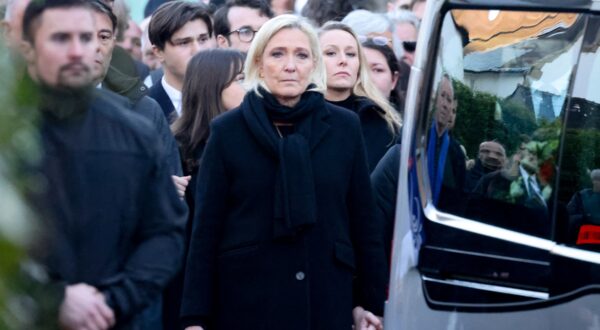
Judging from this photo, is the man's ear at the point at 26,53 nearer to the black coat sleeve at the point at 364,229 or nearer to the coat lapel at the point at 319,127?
the coat lapel at the point at 319,127

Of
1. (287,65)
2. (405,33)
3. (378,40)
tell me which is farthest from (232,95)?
(405,33)

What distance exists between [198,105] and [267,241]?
1.39 meters

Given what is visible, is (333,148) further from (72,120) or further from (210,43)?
(210,43)

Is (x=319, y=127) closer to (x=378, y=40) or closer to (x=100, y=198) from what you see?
(x=100, y=198)

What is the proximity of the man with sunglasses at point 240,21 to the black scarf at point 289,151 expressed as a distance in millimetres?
3131

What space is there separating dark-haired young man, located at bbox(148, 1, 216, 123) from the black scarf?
1.97 meters

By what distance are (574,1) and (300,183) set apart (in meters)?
1.27

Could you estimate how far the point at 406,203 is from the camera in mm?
5129

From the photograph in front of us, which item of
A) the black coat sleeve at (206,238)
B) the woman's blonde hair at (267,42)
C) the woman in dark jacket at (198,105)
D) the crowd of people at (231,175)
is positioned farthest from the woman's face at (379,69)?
the black coat sleeve at (206,238)

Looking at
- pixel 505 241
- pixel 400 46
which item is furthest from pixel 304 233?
pixel 400 46

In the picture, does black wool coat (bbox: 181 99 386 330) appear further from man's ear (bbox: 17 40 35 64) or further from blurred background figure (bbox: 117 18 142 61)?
blurred background figure (bbox: 117 18 142 61)

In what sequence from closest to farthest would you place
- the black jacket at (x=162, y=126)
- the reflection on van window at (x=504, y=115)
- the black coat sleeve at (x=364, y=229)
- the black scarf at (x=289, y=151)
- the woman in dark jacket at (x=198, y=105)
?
the reflection on van window at (x=504, y=115)
the black scarf at (x=289, y=151)
the black coat sleeve at (x=364, y=229)
the black jacket at (x=162, y=126)
the woman in dark jacket at (x=198, y=105)

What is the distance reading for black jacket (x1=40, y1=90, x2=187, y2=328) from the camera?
350 centimetres

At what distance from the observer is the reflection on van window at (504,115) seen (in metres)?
4.47
